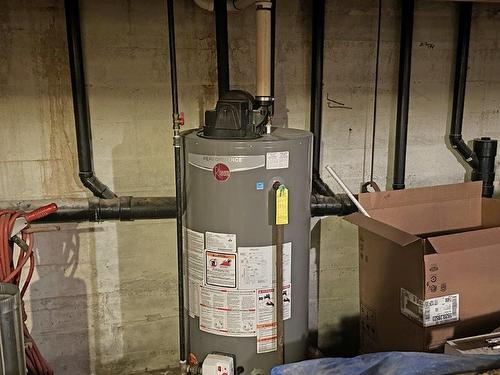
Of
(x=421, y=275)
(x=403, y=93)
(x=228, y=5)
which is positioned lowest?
(x=421, y=275)

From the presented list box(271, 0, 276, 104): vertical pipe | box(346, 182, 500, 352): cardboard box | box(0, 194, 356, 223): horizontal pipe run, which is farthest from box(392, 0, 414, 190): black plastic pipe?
box(0, 194, 356, 223): horizontal pipe run

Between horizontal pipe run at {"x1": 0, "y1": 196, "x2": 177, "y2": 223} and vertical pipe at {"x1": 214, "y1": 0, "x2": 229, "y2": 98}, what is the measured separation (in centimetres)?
54

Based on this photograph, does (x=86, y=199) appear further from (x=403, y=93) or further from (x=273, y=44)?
(x=403, y=93)

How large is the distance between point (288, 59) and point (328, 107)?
30 centimetres

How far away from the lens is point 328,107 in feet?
7.97

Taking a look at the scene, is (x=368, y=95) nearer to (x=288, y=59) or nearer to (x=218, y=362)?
(x=288, y=59)

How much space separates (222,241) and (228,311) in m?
0.25

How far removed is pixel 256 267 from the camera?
5.66 ft

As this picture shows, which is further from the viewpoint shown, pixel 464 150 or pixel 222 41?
pixel 464 150

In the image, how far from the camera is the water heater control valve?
5.80 feet

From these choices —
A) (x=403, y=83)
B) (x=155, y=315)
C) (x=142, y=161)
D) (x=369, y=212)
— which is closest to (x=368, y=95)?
(x=403, y=83)

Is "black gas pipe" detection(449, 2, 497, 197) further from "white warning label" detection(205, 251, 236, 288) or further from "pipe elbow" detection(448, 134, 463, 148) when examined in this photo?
"white warning label" detection(205, 251, 236, 288)

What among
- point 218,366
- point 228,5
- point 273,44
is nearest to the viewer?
point 218,366

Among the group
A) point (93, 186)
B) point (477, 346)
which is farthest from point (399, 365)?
point (93, 186)
